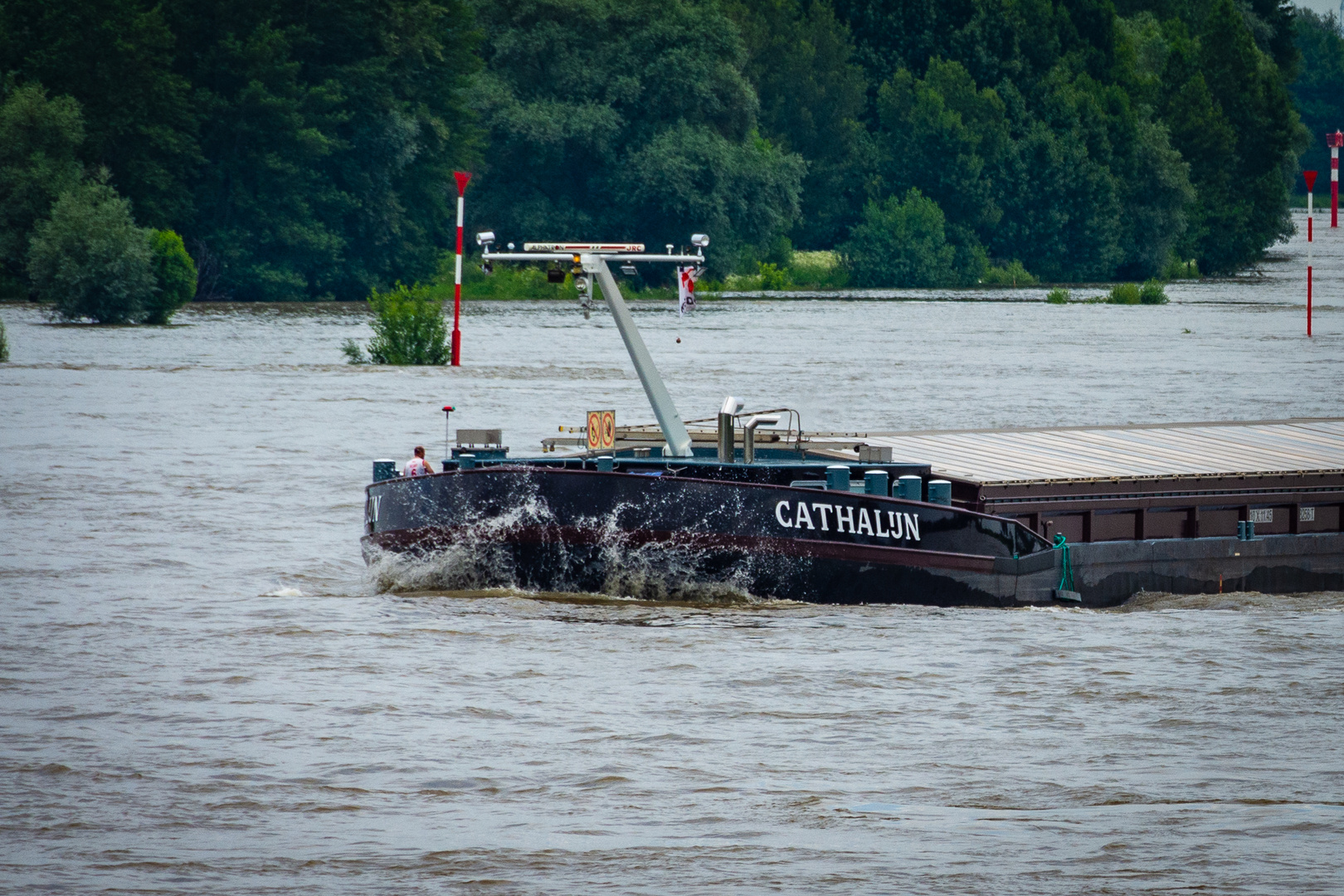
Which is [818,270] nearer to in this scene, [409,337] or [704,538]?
[409,337]

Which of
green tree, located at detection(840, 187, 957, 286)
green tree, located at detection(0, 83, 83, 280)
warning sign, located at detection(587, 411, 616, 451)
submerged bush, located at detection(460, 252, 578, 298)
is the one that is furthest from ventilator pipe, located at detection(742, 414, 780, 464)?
green tree, located at detection(840, 187, 957, 286)

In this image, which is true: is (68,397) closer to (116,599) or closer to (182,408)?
(182,408)

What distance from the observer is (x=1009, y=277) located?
433 feet

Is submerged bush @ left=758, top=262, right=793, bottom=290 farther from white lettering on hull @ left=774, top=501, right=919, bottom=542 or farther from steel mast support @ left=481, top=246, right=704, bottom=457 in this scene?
white lettering on hull @ left=774, top=501, right=919, bottom=542

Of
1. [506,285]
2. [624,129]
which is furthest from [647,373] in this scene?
Result: [624,129]

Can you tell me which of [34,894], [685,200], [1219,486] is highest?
[685,200]

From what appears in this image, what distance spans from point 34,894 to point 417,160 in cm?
10048

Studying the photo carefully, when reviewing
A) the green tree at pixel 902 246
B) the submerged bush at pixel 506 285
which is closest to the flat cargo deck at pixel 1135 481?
the submerged bush at pixel 506 285

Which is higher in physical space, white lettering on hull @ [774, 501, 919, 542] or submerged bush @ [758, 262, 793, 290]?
submerged bush @ [758, 262, 793, 290]

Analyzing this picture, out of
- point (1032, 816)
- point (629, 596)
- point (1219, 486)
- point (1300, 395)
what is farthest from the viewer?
point (1300, 395)

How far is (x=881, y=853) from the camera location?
562 inches

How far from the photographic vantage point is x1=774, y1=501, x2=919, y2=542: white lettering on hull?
22516 mm

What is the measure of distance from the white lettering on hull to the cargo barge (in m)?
0.02

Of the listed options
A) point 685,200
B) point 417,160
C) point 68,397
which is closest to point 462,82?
point 417,160
